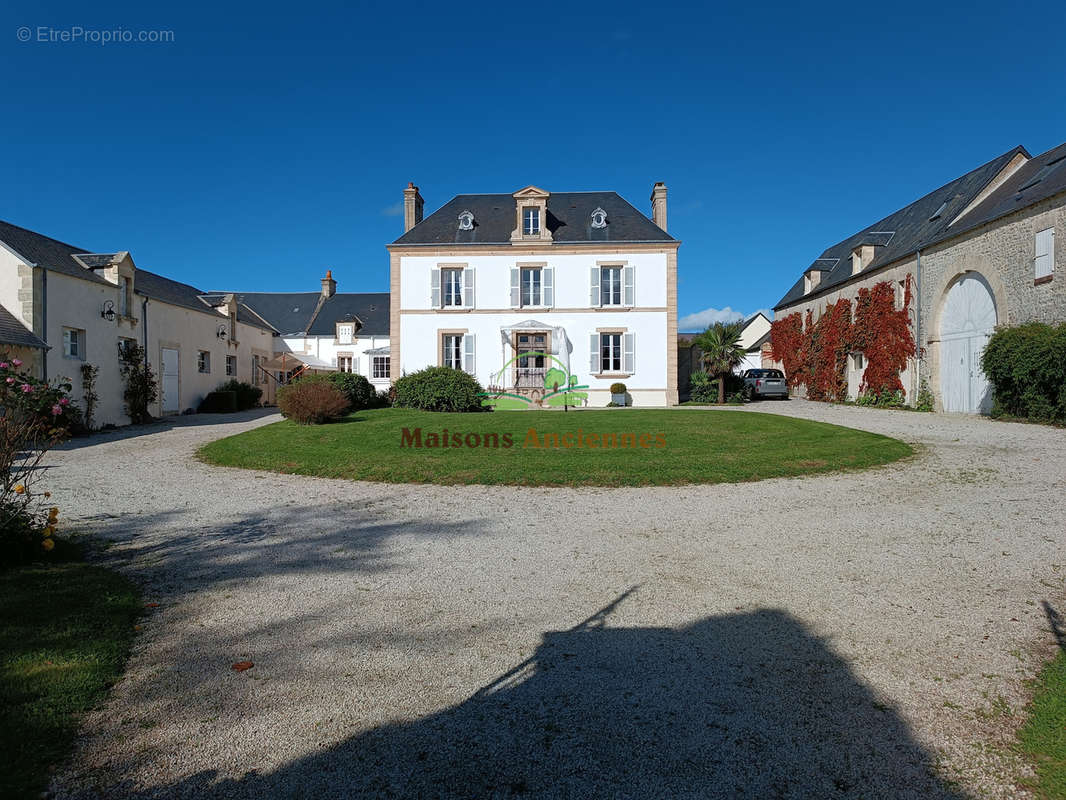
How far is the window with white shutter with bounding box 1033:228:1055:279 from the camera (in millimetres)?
14469

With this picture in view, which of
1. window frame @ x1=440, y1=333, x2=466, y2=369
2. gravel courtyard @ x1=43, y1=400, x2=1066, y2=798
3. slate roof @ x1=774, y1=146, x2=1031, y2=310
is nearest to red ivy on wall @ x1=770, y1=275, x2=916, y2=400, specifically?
slate roof @ x1=774, y1=146, x2=1031, y2=310

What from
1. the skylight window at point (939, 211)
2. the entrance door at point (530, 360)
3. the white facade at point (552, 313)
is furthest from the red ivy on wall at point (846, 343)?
the entrance door at point (530, 360)

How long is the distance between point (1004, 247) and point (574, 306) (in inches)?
537

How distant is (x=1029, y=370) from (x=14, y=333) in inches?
933

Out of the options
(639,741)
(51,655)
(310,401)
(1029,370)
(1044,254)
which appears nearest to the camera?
(639,741)

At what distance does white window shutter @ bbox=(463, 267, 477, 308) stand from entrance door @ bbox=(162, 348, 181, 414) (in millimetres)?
10904

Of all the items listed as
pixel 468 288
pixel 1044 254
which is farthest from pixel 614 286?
pixel 1044 254

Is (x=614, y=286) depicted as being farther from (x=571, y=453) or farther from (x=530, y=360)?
(x=571, y=453)

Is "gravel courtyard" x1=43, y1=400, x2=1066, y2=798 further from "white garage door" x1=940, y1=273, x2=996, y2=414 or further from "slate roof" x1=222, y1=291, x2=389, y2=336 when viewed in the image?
"slate roof" x1=222, y1=291, x2=389, y2=336

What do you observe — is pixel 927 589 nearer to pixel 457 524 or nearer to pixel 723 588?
pixel 723 588

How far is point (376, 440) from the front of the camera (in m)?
11.6

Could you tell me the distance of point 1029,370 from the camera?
13594 mm

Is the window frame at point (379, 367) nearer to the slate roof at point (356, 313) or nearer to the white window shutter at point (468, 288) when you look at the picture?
the slate roof at point (356, 313)

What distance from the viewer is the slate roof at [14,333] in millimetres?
13672
